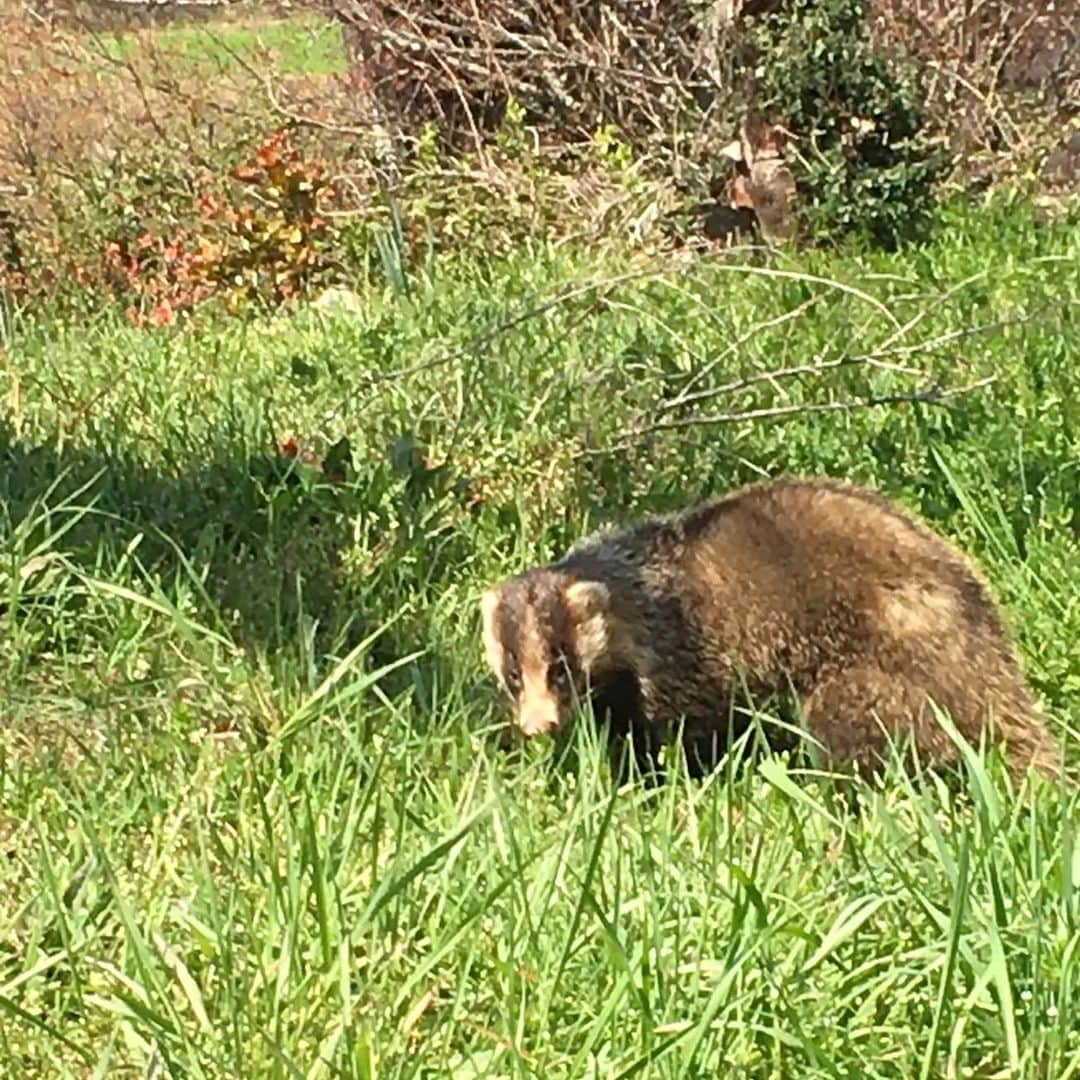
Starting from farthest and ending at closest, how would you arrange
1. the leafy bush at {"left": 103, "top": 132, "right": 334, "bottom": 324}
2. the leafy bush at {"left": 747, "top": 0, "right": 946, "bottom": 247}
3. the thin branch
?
the leafy bush at {"left": 103, "top": 132, "right": 334, "bottom": 324} < the leafy bush at {"left": 747, "top": 0, "right": 946, "bottom": 247} < the thin branch

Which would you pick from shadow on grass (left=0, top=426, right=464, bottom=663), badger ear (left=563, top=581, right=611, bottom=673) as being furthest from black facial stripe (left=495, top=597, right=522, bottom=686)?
shadow on grass (left=0, top=426, right=464, bottom=663)

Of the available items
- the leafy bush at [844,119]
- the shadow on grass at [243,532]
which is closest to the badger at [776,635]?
the shadow on grass at [243,532]

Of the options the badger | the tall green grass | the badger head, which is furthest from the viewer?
the badger

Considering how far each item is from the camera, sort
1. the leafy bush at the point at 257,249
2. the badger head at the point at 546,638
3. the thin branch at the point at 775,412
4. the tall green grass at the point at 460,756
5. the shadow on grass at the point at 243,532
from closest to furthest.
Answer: the tall green grass at the point at 460,756 → the badger head at the point at 546,638 → the shadow on grass at the point at 243,532 → the thin branch at the point at 775,412 → the leafy bush at the point at 257,249

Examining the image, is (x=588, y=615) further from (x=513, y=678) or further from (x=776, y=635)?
(x=776, y=635)

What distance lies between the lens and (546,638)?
167 inches

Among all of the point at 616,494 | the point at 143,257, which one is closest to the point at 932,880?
the point at 616,494

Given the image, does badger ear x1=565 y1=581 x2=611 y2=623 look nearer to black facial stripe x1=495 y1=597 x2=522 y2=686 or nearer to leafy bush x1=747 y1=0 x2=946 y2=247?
black facial stripe x1=495 y1=597 x2=522 y2=686

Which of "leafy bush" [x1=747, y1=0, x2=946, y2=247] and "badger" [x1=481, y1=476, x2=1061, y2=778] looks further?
"leafy bush" [x1=747, y1=0, x2=946, y2=247]

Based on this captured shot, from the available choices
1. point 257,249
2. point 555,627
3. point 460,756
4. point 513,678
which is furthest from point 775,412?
point 257,249

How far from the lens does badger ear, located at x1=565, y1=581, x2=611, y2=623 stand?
14.2 ft

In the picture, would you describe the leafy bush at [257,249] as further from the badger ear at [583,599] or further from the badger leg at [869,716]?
the badger leg at [869,716]

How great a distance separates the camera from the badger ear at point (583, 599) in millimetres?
4336

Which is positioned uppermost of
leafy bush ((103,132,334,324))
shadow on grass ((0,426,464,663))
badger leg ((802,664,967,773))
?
shadow on grass ((0,426,464,663))
